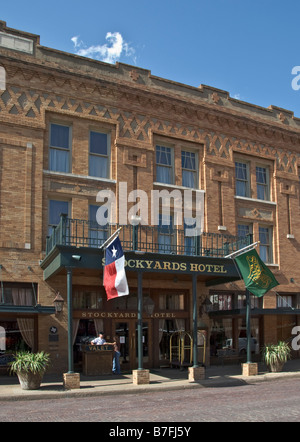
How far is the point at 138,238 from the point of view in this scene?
66.5ft

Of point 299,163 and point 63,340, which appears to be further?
point 299,163

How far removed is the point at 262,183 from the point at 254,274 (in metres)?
8.21

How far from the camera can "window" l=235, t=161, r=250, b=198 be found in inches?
950

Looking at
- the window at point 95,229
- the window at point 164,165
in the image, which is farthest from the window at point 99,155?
the window at point 164,165

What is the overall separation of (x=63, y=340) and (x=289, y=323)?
11591 mm

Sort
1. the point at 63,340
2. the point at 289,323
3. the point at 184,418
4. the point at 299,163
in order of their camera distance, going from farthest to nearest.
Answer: the point at 299,163 < the point at 289,323 < the point at 63,340 < the point at 184,418

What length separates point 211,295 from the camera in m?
22.2

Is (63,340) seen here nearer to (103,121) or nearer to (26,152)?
(26,152)

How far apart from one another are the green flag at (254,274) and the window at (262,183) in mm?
7252

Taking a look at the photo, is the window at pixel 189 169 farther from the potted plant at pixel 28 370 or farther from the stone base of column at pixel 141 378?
the potted plant at pixel 28 370

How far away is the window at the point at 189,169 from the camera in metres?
22.5

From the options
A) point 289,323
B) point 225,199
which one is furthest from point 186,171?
point 289,323

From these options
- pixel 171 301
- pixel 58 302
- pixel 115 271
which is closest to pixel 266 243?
pixel 171 301

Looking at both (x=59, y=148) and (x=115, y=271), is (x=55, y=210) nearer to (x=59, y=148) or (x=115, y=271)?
(x=59, y=148)
